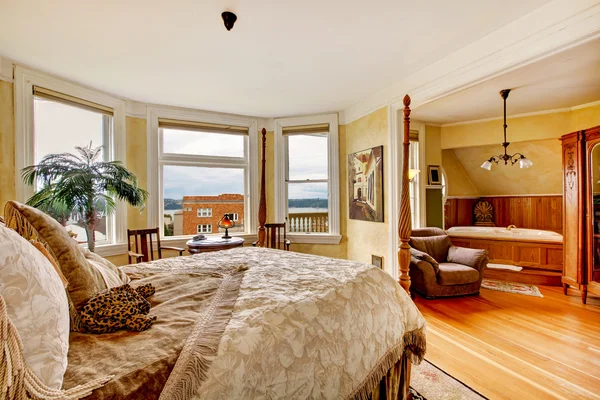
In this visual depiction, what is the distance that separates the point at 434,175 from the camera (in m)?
5.08

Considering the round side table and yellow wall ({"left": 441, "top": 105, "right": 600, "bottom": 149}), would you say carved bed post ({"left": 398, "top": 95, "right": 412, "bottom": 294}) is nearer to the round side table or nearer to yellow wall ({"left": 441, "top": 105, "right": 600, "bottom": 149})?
the round side table

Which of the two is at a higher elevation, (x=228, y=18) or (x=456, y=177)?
(x=228, y=18)

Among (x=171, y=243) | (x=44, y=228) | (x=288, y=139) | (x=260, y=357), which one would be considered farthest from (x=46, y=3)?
(x=288, y=139)

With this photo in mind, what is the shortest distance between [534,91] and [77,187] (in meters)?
5.00

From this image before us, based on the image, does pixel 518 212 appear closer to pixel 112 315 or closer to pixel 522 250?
pixel 522 250

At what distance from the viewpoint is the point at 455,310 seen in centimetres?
322

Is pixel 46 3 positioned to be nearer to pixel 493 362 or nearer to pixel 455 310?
pixel 493 362

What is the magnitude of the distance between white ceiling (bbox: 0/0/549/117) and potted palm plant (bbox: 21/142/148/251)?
36.3 inches

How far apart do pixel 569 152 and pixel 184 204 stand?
4.89m

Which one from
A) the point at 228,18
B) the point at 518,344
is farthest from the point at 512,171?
the point at 228,18

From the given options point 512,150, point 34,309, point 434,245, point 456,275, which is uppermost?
point 512,150

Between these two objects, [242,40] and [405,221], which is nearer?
[405,221]

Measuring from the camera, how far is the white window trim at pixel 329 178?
446 cm

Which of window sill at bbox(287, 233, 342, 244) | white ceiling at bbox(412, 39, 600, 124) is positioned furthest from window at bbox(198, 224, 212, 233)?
white ceiling at bbox(412, 39, 600, 124)
